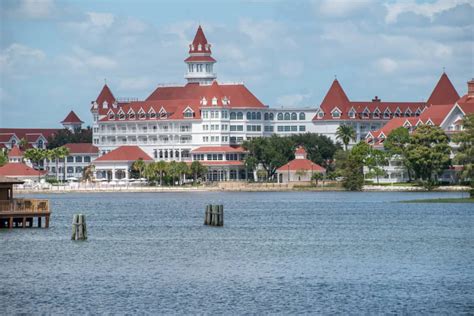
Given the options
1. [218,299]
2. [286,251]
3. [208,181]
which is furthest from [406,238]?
[208,181]

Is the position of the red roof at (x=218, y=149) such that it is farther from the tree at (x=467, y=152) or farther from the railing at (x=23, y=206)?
the railing at (x=23, y=206)

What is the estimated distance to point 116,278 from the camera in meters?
55.3

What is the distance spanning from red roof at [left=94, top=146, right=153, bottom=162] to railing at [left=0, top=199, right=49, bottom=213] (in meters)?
116

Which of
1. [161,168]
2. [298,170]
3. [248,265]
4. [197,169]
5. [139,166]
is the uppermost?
[139,166]

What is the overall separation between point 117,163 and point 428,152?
6451 centimetres

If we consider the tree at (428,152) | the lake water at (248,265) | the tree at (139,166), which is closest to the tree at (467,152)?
the lake water at (248,265)

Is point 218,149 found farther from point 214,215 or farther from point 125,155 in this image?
point 214,215

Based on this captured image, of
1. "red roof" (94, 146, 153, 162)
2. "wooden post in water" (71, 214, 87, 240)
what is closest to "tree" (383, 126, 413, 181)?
"red roof" (94, 146, 153, 162)

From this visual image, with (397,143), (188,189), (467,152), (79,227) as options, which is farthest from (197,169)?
(79,227)

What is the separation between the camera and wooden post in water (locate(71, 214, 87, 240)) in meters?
72.5

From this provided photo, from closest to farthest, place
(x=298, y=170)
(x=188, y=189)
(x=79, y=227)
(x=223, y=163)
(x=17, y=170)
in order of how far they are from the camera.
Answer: (x=79, y=227) < (x=188, y=189) < (x=298, y=170) < (x=17, y=170) < (x=223, y=163)

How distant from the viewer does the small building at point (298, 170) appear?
561 feet

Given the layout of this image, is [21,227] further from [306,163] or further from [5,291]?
[306,163]

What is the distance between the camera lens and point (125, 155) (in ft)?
639
